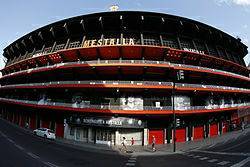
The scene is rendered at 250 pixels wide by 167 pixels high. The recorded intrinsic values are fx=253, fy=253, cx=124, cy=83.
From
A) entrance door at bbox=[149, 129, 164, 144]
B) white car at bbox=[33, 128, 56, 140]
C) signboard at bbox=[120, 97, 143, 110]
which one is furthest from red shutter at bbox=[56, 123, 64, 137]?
entrance door at bbox=[149, 129, 164, 144]

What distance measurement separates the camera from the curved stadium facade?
35125mm

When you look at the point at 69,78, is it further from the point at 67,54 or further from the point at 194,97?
the point at 194,97

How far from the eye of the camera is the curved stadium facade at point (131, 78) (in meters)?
35.1

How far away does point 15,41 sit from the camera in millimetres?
61000

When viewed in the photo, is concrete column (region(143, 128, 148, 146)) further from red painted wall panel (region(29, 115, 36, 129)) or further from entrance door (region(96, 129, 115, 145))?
red painted wall panel (region(29, 115, 36, 129))

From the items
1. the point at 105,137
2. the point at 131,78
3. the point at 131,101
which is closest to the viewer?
the point at 131,101

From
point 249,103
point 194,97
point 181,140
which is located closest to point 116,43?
point 194,97

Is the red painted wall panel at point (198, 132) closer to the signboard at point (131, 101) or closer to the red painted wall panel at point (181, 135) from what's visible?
the red painted wall panel at point (181, 135)

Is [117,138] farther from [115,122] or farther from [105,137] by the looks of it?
[115,122]

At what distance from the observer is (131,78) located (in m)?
36.6

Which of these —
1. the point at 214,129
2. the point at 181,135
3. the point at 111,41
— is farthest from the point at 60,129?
the point at 214,129

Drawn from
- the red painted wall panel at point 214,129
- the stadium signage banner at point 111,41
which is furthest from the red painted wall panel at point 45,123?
the red painted wall panel at point 214,129

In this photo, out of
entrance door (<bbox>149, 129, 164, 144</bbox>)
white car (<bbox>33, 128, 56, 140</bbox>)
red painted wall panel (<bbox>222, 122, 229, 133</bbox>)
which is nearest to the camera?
entrance door (<bbox>149, 129, 164, 144</bbox>)

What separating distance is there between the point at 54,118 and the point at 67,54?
12286mm
